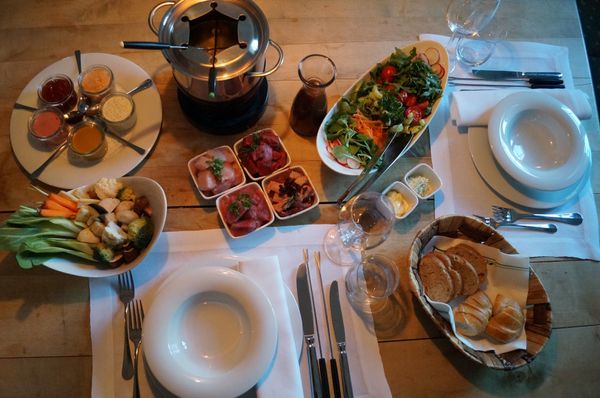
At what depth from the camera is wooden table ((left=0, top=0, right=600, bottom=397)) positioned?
991mm

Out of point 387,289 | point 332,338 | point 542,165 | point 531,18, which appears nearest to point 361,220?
point 387,289

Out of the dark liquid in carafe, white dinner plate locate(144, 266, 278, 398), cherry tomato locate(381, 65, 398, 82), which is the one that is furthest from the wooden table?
white dinner plate locate(144, 266, 278, 398)

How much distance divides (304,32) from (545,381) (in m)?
1.35

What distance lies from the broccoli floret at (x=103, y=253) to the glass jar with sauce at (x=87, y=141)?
0.98 feet

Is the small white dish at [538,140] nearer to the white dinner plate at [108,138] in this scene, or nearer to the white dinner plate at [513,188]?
the white dinner plate at [513,188]

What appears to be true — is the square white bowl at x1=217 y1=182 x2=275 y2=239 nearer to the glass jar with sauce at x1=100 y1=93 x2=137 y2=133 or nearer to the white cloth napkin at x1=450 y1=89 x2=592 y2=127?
the glass jar with sauce at x1=100 y1=93 x2=137 y2=133

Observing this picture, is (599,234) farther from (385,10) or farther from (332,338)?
(385,10)

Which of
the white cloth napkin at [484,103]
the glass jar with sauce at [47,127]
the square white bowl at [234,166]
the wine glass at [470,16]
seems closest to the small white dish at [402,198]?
the white cloth napkin at [484,103]

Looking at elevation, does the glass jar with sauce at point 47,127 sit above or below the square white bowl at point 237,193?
above

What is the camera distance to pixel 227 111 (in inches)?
43.7

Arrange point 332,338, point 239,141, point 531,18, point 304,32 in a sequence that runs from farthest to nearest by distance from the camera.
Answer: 1. point 531,18
2. point 304,32
3. point 239,141
4. point 332,338

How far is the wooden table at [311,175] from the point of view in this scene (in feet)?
3.25

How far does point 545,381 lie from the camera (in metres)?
1.04

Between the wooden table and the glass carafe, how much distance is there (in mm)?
64
